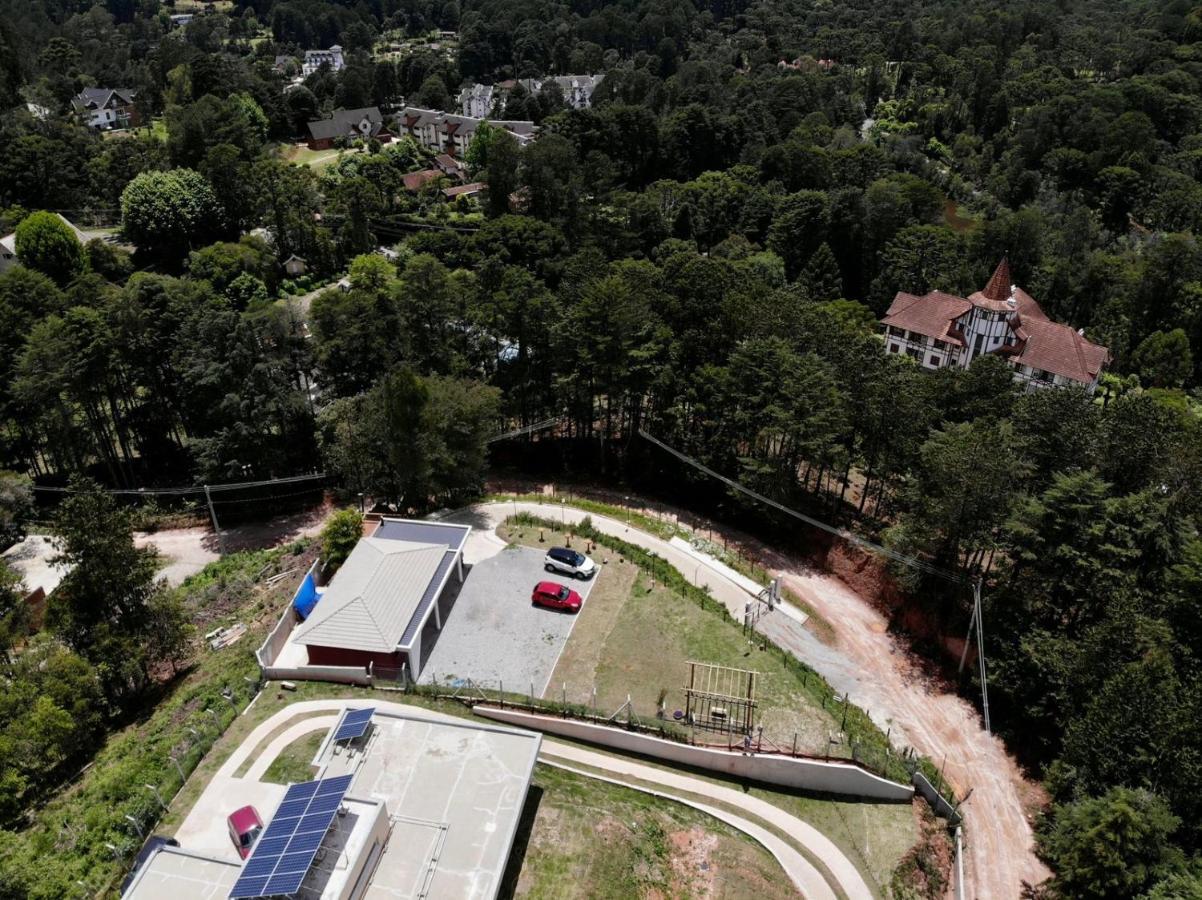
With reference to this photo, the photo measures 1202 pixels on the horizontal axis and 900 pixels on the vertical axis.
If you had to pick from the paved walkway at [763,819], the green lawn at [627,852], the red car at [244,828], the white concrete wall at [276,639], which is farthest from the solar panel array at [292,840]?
the white concrete wall at [276,639]

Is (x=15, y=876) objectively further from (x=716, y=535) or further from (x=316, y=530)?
(x=716, y=535)

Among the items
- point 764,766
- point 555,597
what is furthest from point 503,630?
point 764,766

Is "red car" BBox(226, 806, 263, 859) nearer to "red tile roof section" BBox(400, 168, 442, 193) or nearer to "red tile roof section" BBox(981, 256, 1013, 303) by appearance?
"red tile roof section" BBox(981, 256, 1013, 303)

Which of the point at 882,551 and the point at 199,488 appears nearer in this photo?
the point at 882,551

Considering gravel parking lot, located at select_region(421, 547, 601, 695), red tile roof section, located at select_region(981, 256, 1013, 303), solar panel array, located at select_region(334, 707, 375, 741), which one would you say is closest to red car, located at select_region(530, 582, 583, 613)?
gravel parking lot, located at select_region(421, 547, 601, 695)

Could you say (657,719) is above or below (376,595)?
below

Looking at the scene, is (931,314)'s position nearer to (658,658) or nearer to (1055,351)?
(1055,351)

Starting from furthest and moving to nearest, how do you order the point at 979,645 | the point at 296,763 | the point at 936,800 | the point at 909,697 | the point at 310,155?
the point at 310,155 < the point at 979,645 < the point at 909,697 < the point at 936,800 < the point at 296,763
